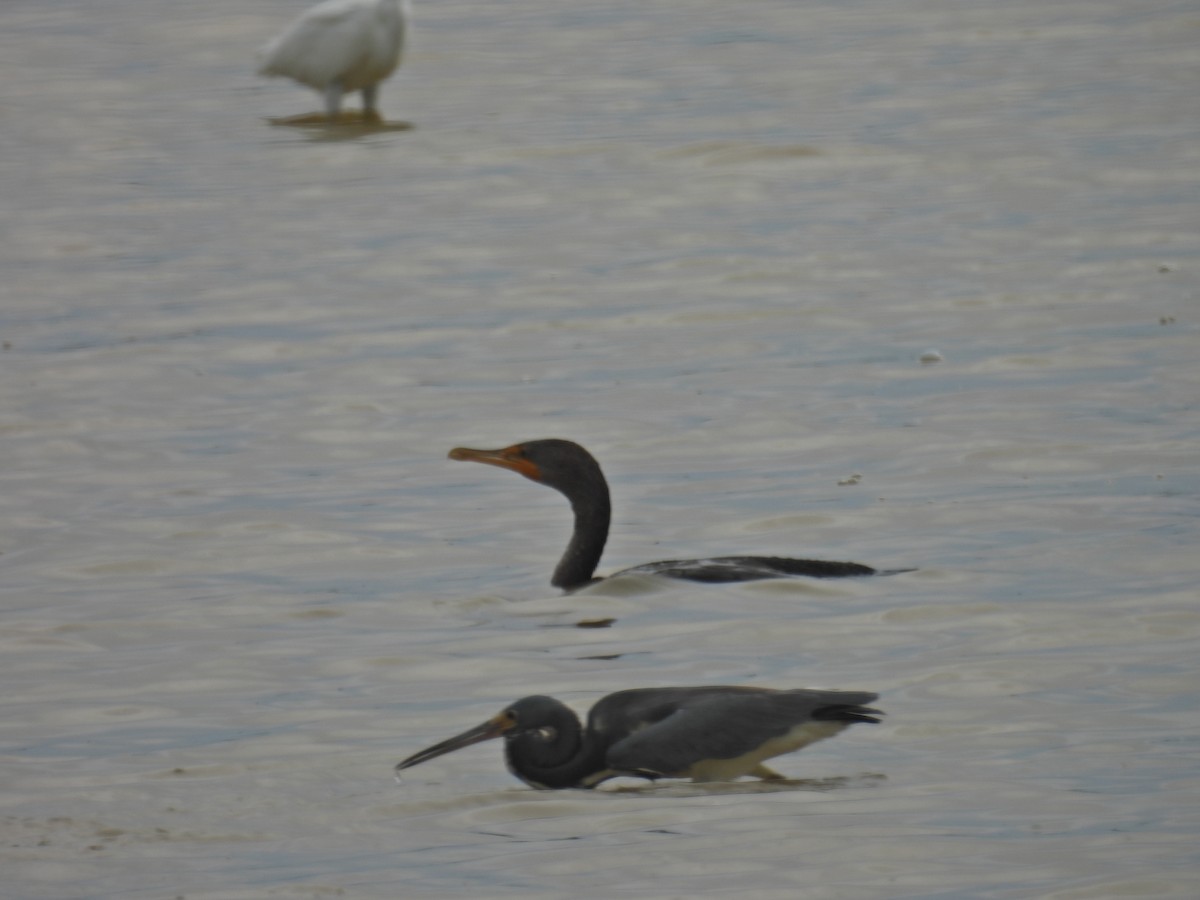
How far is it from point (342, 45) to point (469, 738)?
15767 mm

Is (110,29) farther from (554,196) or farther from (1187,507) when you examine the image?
(1187,507)

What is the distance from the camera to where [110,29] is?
109 ft

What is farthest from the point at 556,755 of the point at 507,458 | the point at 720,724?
the point at 507,458

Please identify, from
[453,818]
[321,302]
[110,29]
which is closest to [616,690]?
[453,818]

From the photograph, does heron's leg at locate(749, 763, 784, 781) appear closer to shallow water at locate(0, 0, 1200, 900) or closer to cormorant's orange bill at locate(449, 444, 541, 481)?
shallow water at locate(0, 0, 1200, 900)

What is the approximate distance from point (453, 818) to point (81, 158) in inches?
671

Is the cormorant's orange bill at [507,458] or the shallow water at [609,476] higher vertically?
the cormorant's orange bill at [507,458]

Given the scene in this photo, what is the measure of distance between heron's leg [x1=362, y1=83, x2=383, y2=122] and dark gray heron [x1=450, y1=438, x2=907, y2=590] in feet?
46.4

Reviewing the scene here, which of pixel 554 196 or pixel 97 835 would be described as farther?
pixel 554 196

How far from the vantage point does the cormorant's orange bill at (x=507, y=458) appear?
31.4 feet

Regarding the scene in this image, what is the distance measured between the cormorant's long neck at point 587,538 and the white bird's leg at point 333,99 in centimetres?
1363

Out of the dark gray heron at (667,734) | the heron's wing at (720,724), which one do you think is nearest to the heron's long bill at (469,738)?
the dark gray heron at (667,734)

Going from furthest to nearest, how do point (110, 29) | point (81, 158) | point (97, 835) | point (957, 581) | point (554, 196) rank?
point (110, 29) < point (81, 158) < point (554, 196) < point (957, 581) < point (97, 835)

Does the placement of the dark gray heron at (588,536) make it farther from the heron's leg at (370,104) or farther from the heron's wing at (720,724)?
the heron's leg at (370,104)
